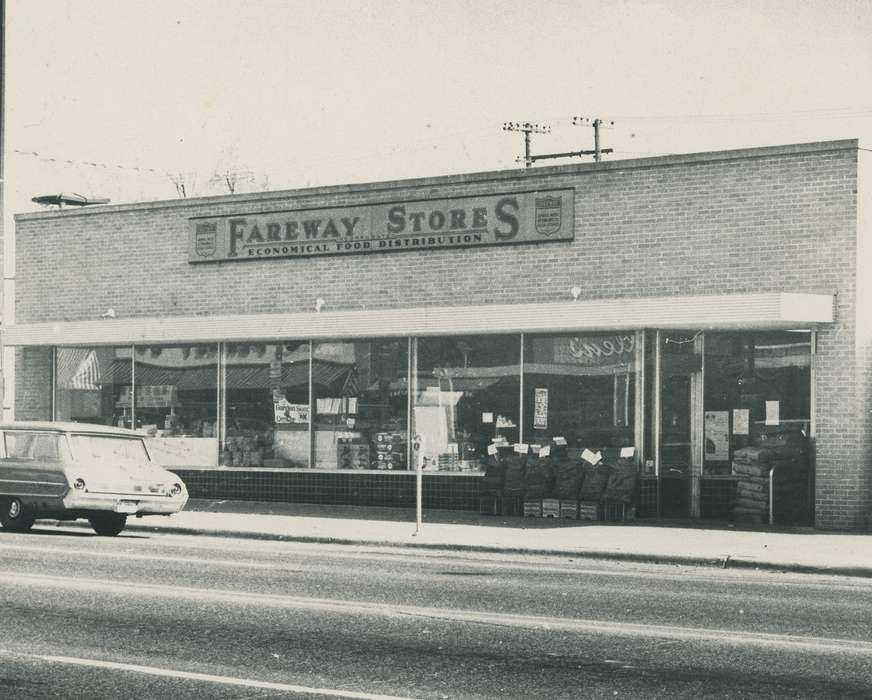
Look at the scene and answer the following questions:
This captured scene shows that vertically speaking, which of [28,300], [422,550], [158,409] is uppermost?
[28,300]

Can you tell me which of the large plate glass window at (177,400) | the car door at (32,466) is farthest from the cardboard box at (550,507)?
the car door at (32,466)

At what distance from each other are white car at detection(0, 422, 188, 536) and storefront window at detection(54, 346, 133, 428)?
576cm

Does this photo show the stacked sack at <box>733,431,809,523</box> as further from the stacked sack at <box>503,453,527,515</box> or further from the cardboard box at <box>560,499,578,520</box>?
the stacked sack at <box>503,453,527,515</box>

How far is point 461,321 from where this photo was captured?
2145 centimetres

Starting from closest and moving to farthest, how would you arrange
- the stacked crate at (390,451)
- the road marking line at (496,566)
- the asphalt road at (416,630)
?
the asphalt road at (416,630) < the road marking line at (496,566) < the stacked crate at (390,451)

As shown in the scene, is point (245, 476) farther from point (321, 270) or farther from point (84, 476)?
point (84, 476)

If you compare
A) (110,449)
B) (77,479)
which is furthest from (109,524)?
(77,479)

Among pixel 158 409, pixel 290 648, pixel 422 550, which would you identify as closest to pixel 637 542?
pixel 422 550

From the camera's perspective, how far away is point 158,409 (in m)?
24.9

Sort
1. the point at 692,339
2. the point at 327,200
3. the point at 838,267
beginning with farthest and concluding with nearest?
the point at 327,200, the point at 692,339, the point at 838,267

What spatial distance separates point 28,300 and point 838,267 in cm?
1557

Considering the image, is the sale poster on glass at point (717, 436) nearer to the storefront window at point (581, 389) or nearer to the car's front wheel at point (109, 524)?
the storefront window at point (581, 389)

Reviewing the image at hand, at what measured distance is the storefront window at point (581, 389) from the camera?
20.7 metres

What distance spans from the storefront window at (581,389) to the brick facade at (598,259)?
769mm
